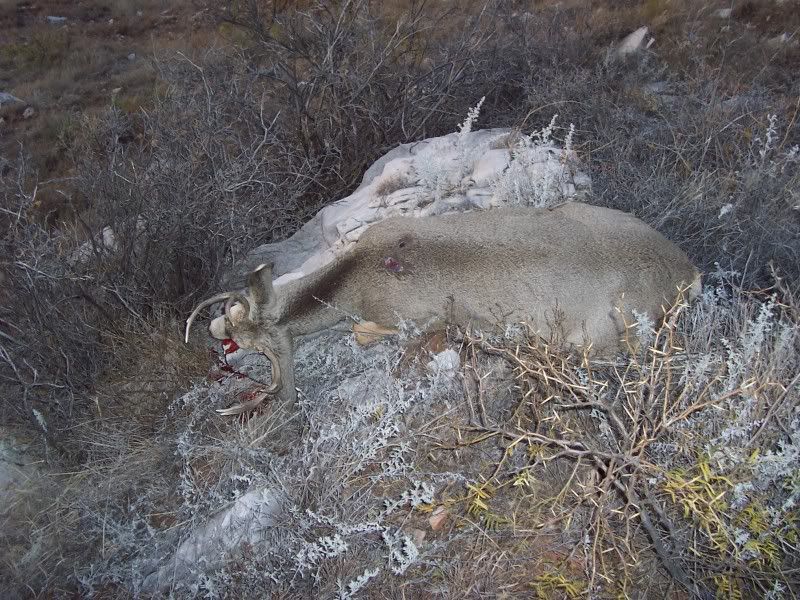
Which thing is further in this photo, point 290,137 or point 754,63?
point 754,63

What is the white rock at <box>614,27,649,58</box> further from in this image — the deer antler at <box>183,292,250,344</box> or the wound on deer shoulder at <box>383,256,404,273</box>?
the deer antler at <box>183,292,250,344</box>

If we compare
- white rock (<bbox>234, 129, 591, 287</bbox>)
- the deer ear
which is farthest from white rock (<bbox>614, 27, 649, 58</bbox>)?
the deer ear

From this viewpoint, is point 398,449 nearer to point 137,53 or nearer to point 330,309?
point 330,309

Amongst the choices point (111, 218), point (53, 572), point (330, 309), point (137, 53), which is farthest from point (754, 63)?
point (137, 53)

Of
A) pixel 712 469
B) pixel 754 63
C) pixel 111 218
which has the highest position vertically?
pixel 111 218

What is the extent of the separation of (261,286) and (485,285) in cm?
126

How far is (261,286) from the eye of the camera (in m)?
3.66

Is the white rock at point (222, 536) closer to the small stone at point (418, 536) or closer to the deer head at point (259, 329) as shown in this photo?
the deer head at point (259, 329)

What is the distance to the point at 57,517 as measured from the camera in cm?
356

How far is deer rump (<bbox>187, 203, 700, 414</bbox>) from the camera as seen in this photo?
3.68 meters

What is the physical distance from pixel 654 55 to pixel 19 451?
8200mm

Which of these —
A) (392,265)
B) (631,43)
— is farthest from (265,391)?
(631,43)

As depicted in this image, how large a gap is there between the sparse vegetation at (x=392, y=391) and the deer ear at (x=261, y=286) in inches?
25.2

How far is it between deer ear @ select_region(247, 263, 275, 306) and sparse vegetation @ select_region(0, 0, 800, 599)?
2.10 feet
